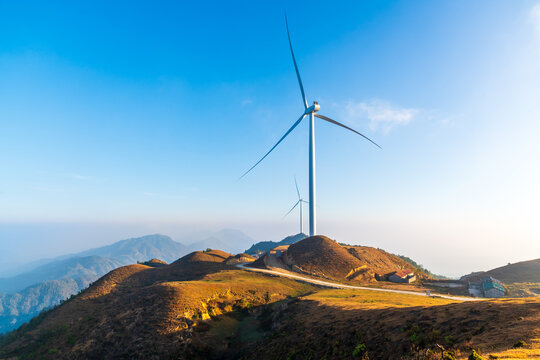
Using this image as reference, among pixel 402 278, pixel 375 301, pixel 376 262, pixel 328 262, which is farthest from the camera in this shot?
pixel 376 262

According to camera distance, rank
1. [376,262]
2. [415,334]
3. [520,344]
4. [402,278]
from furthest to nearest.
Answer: [376,262] < [402,278] < [415,334] < [520,344]

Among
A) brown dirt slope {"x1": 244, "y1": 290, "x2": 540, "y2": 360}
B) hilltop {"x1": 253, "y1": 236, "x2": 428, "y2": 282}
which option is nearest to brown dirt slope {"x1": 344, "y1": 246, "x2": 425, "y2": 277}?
hilltop {"x1": 253, "y1": 236, "x2": 428, "y2": 282}

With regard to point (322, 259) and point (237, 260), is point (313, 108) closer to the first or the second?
point (322, 259)

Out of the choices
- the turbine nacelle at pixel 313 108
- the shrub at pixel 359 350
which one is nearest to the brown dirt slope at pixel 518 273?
the turbine nacelle at pixel 313 108

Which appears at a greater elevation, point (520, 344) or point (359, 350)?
point (520, 344)

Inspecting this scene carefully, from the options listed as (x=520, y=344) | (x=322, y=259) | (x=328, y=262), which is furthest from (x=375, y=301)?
(x=322, y=259)

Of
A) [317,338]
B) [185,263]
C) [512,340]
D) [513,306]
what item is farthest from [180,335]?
[185,263]
